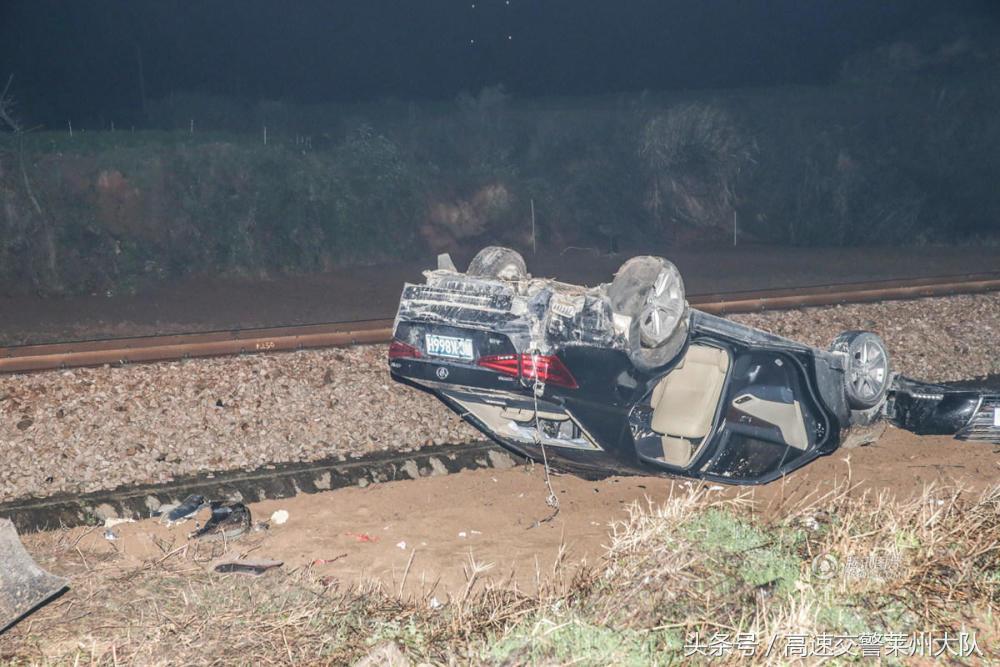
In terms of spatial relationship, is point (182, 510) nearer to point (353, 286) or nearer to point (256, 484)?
point (256, 484)

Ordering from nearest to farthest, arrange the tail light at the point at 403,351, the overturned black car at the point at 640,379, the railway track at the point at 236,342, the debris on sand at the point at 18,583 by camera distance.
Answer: the debris on sand at the point at 18,583 → the overturned black car at the point at 640,379 → the tail light at the point at 403,351 → the railway track at the point at 236,342

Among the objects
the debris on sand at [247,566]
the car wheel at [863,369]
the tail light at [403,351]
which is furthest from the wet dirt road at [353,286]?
the car wheel at [863,369]

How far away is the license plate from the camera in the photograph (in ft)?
20.9

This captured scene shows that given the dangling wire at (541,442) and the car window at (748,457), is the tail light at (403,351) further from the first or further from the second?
the car window at (748,457)

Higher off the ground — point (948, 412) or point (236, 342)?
point (236, 342)

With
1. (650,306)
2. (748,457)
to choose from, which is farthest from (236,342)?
(748,457)

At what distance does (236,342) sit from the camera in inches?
388

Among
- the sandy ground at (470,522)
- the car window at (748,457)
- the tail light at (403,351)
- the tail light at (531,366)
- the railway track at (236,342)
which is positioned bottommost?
the sandy ground at (470,522)

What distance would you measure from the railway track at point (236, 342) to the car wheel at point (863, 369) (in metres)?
3.76

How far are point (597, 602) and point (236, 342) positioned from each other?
570cm

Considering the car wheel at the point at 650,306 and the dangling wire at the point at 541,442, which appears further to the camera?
the car wheel at the point at 650,306

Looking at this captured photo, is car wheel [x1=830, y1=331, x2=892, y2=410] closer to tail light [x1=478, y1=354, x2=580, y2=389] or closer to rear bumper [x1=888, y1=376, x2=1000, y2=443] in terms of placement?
rear bumper [x1=888, y1=376, x2=1000, y2=443]

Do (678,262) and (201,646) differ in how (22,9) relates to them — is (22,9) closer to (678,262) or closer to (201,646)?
(678,262)

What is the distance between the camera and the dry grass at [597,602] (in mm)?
5066
